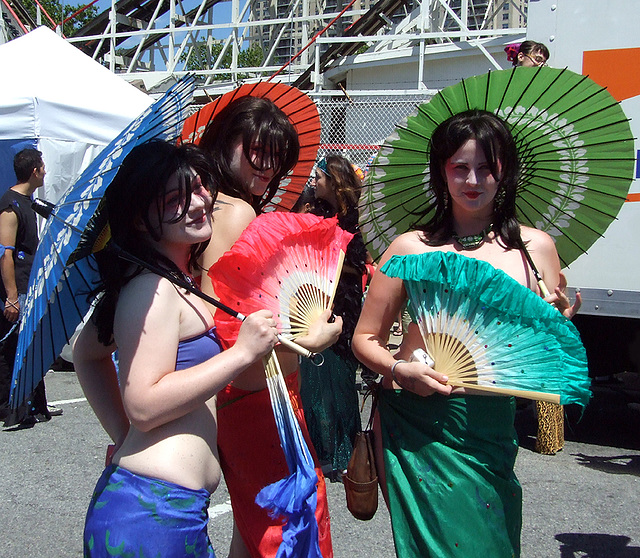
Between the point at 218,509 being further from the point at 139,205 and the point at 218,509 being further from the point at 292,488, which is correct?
the point at 139,205

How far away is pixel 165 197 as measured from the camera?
1.76 m

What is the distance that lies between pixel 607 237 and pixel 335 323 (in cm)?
299

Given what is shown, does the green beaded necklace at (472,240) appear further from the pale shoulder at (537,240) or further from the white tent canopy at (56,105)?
the white tent canopy at (56,105)

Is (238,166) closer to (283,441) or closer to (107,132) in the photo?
(283,441)

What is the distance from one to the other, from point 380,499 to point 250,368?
2.29 meters

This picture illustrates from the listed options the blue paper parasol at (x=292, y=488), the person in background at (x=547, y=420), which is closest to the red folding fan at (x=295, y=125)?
the blue paper parasol at (x=292, y=488)

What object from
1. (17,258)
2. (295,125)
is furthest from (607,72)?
(17,258)

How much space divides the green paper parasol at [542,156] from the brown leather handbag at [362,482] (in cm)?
75

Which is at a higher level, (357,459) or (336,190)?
(336,190)

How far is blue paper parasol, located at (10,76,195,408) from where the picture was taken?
1.63 metres

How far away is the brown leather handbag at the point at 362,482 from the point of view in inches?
87.4

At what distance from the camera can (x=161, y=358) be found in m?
1.66

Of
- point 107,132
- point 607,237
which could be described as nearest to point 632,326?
point 607,237

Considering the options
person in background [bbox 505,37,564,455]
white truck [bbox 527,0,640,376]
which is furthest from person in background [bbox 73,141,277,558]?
white truck [bbox 527,0,640,376]
